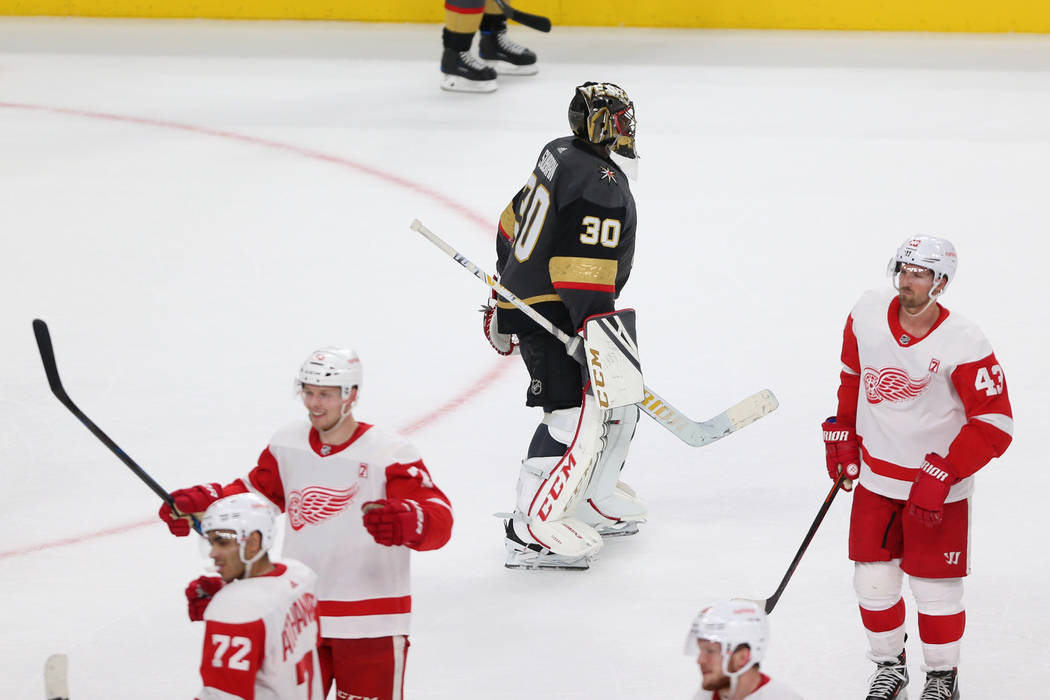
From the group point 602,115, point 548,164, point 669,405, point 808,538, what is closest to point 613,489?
point 669,405

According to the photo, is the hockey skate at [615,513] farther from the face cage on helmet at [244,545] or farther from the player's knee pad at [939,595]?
Answer: the face cage on helmet at [244,545]

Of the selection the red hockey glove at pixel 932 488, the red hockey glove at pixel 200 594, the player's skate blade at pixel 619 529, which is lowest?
the player's skate blade at pixel 619 529

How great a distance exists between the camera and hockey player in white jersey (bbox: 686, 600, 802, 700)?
86.6 inches

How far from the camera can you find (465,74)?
8.73m

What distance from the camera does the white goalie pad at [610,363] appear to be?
3789 millimetres

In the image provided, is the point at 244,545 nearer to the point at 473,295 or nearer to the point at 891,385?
the point at 891,385

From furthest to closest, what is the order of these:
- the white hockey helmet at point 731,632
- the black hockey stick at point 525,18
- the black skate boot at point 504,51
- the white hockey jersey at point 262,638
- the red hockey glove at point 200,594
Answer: the black skate boot at point 504,51
the black hockey stick at point 525,18
the red hockey glove at point 200,594
the white hockey jersey at point 262,638
the white hockey helmet at point 731,632

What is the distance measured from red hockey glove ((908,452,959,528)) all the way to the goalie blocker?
2.85 ft

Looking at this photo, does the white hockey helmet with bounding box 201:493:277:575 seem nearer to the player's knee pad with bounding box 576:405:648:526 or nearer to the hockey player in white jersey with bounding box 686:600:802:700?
the hockey player in white jersey with bounding box 686:600:802:700

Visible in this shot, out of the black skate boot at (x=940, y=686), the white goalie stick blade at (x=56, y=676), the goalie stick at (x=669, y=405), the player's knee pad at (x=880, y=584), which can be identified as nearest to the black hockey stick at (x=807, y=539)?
the player's knee pad at (x=880, y=584)

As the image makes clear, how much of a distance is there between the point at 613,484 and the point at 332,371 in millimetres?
1495

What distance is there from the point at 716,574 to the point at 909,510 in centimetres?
91

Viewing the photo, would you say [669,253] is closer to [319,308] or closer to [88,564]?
[319,308]

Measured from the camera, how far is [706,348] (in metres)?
5.58
